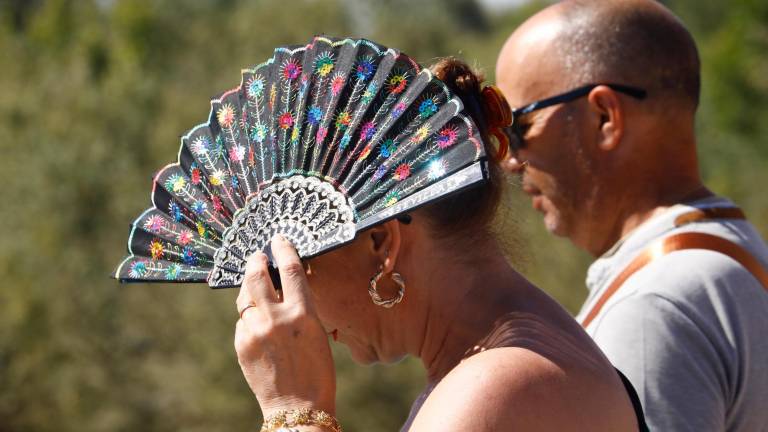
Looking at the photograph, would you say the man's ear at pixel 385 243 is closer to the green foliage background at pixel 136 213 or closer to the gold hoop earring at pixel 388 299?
the gold hoop earring at pixel 388 299

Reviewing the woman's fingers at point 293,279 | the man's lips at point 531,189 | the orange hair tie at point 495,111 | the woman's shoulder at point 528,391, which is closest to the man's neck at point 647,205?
the man's lips at point 531,189

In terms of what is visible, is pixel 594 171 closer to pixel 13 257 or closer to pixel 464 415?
pixel 464 415

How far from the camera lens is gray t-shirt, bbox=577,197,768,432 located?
2.68 meters

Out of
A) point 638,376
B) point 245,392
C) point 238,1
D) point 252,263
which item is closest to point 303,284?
point 252,263

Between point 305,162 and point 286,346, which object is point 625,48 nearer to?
point 305,162

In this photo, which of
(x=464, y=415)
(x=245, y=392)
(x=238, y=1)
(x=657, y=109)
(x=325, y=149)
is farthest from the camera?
(x=238, y=1)

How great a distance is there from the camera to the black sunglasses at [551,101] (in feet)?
10.6

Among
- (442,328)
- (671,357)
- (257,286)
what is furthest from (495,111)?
(671,357)

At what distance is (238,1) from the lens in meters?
75.8

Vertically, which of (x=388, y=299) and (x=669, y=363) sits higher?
(x=388, y=299)

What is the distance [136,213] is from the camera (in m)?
27.4

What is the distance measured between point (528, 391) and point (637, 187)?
5.19ft

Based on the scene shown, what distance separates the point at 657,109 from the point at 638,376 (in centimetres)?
98

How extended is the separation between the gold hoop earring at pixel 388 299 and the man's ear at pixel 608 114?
1349 millimetres
